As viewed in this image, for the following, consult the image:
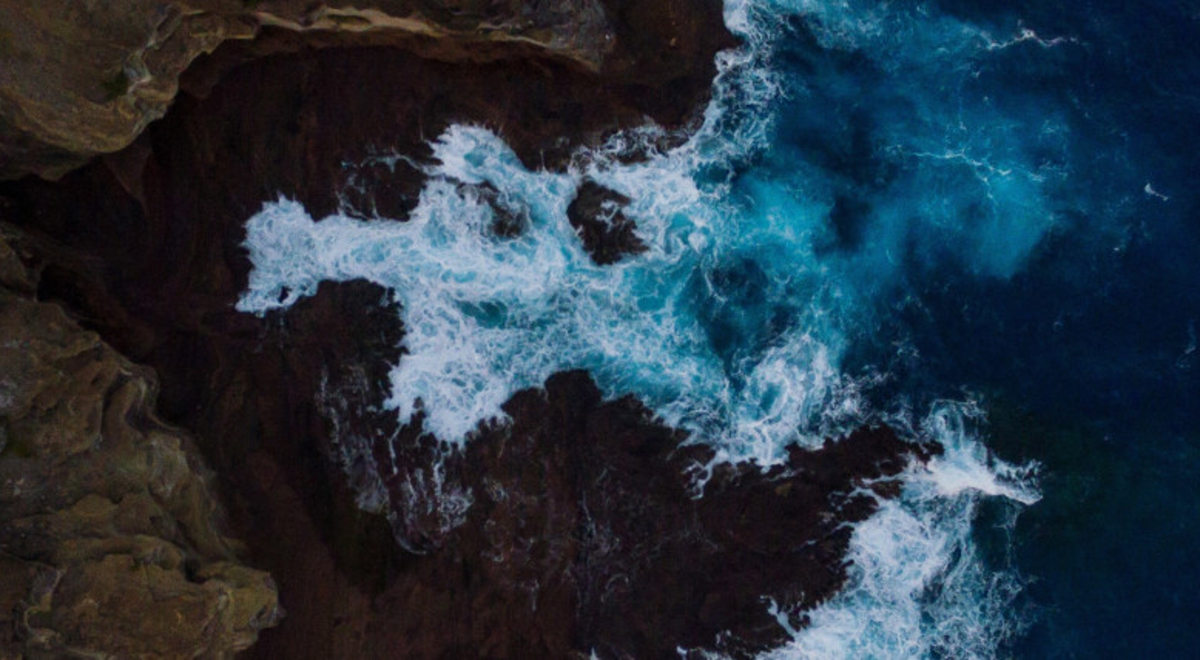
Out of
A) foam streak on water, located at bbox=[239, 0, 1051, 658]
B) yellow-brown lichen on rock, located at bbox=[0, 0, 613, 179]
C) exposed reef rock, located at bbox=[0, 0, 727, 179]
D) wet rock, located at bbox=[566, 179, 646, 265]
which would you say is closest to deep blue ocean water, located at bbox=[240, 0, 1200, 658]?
foam streak on water, located at bbox=[239, 0, 1051, 658]

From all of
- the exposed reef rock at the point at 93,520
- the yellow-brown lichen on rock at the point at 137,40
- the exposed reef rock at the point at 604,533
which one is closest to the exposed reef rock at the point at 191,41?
the yellow-brown lichen on rock at the point at 137,40

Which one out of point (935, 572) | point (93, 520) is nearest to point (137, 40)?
point (93, 520)

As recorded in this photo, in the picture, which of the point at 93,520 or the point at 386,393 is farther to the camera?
the point at 386,393

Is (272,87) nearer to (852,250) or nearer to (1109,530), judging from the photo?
(852,250)

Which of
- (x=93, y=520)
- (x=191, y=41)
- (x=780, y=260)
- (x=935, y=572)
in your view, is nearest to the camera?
(x=93, y=520)

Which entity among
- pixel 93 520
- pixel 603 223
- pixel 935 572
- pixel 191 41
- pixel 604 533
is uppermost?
pixel 191 41

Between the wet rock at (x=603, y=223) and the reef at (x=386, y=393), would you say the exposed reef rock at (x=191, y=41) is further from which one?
the wet rock at (x=603, y=223)

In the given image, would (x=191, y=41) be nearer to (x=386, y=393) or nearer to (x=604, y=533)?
(x=386, y=393)
